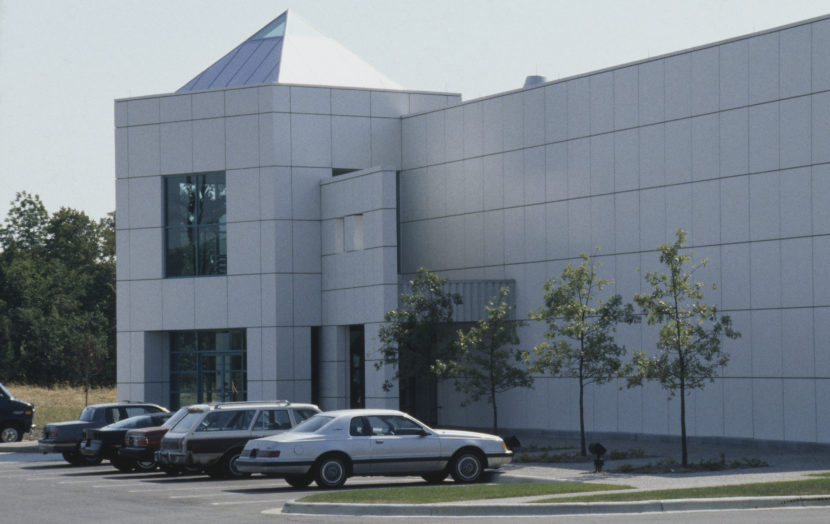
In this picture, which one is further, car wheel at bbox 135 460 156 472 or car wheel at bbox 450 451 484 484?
car wheel at bbox 135 460 156 472

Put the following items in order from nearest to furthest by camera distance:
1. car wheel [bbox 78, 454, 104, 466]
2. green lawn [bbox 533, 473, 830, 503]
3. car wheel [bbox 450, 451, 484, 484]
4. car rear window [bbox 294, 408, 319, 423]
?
green lawn [bbox 533, 473, 830, 503] < car wheel [bbox 450, 451, 484, 484] < car rear window [bbox 294, 408, 319, 423] < car wheel [bbox 78, 454, 104, 466]

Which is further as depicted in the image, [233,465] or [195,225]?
[195,225]

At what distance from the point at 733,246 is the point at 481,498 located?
1423 centimetres

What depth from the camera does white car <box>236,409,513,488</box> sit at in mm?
22828

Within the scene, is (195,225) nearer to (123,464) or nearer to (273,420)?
(123,464)

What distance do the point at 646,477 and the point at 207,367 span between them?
22.1 metres

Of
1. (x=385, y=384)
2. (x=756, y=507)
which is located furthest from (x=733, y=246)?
(x=756, y=507)

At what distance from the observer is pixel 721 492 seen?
19.6 m

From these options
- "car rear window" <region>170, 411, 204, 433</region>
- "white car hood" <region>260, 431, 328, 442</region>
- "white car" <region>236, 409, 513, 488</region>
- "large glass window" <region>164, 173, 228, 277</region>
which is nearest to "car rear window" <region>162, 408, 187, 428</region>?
"car rear window" <region>170, 411, 204, 433</region>

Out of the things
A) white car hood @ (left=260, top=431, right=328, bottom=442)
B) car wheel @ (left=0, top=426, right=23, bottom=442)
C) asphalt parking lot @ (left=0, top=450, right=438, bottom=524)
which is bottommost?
car wheel @ (left=0, top=426, right=23, bottom=442)

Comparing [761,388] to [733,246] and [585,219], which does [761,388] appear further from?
[585,219]

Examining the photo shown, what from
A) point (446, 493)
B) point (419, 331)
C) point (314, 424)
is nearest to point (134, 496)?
point (314, 424)

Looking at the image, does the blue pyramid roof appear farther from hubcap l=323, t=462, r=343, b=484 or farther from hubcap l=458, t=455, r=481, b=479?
hubcap l=323, t=462, r=343, b=484

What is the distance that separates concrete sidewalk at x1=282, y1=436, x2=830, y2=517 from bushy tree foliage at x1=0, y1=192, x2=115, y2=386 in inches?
1766
